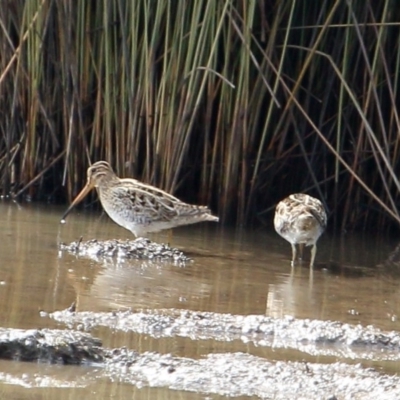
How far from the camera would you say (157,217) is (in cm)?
889

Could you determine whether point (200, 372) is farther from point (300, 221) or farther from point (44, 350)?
point (300, 221)

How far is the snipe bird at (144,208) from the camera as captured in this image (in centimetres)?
888

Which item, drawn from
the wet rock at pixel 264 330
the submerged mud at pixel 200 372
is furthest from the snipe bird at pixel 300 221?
the submerged mud at pixel 200 372

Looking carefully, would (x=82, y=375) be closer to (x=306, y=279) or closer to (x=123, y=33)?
(x=306, y=279)

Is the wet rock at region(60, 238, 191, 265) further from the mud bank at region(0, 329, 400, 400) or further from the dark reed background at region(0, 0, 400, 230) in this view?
the mud bank at region(0, 329, 400, 400)

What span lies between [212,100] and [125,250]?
1982 millimetres

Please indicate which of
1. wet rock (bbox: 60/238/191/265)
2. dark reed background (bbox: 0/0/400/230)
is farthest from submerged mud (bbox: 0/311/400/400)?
dark reed background (bbox: 0/0/400/230)

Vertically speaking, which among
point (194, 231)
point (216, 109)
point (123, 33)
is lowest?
point (194, 231)

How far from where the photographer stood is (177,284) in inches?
286

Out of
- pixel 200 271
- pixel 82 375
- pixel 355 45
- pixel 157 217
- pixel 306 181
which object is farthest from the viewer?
pixel 306 181

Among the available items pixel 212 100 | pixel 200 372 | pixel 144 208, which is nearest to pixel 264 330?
→ pixel 200 372

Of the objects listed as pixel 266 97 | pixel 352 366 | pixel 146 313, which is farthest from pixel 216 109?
pixel 352 366

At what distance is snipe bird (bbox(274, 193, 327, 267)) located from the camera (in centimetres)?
862

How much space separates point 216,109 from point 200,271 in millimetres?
2494
